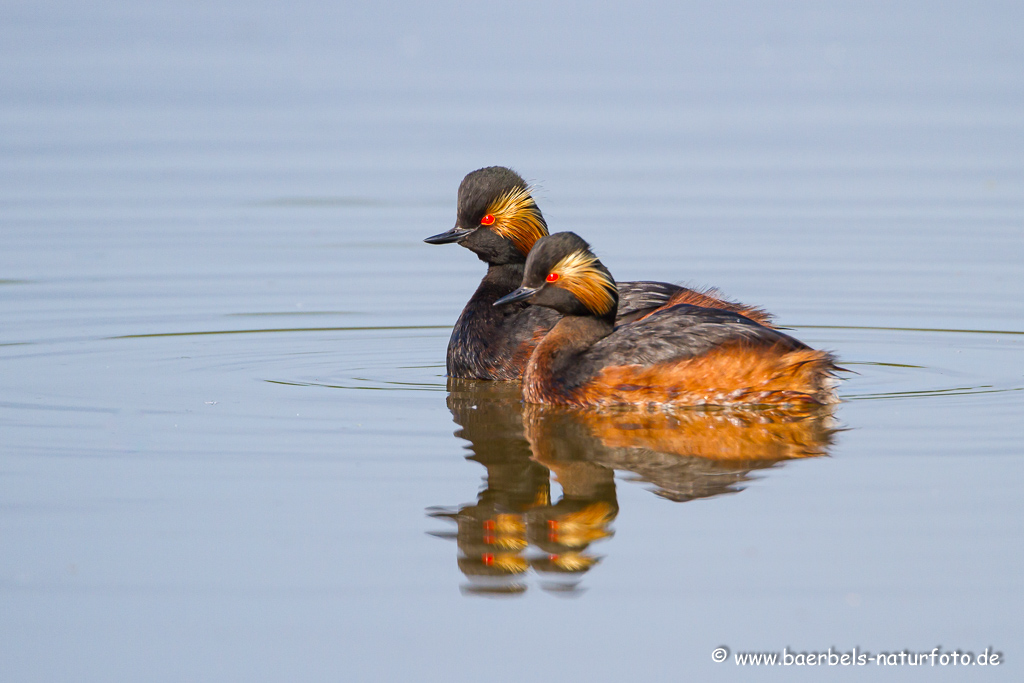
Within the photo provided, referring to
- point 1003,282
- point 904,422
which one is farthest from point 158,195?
point 904,422

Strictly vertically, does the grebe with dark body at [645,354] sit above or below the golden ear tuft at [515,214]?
below

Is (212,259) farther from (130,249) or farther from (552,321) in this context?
(552,321)

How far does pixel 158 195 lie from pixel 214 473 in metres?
8.69

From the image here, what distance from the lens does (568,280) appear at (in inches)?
333

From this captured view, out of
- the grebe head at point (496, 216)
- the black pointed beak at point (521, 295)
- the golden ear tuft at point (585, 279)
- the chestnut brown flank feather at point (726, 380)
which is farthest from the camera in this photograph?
the grebe head at point (496, 216)

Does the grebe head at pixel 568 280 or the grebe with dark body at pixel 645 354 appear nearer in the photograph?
the grebe with dark body at pixel 645 354

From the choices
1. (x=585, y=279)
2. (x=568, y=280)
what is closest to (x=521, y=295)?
(x=568, y=280)

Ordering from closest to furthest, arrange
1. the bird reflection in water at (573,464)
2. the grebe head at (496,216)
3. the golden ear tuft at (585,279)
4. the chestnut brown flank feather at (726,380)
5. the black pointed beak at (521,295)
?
the bird reflection in water at (573,464) < the chestnut brown flank feather at (726,380) < the golden ear tuft at (585,279) < the black pointed beak at (521,295) < the grebe head at (496,216)

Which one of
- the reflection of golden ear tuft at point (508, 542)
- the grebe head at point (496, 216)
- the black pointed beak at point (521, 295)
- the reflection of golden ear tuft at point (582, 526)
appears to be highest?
the grebe head at point (496, 216)

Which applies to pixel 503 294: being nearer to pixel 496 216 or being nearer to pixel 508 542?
pixel 496 216

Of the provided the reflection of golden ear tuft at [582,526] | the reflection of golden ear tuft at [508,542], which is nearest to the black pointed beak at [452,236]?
the reflection of golden ear tuft at [582,526]

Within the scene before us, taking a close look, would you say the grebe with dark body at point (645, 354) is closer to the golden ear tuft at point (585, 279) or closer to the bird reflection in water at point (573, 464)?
the golden ear tuft at point (585, 279)

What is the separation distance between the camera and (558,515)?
6.44 m

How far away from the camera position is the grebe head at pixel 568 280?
841 centimetres
